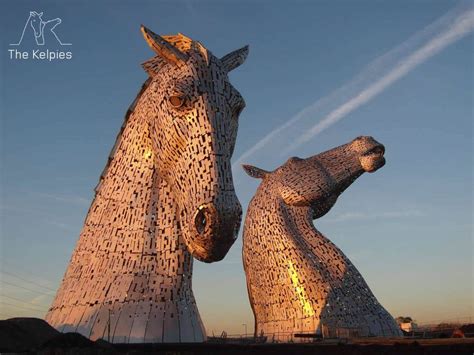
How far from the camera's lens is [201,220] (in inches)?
181

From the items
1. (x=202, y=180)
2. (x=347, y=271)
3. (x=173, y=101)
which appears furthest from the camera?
(x=347, y=271)

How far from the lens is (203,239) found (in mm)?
4516

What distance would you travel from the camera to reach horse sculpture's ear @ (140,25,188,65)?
521 centimetres

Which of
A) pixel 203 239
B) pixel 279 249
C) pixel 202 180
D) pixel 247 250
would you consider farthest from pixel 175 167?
pixel 247 250

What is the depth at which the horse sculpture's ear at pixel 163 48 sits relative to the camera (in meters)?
5.21

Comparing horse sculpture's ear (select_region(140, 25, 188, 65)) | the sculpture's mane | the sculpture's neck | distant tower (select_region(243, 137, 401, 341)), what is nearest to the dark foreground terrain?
the sculpture's neck

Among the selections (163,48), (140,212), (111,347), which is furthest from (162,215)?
(163,48)

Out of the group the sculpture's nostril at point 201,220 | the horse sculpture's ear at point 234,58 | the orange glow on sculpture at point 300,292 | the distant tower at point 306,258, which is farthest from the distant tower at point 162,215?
the orange glow on sculpture at point 300,292

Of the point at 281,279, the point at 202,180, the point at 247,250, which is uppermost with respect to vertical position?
the point at 247,250

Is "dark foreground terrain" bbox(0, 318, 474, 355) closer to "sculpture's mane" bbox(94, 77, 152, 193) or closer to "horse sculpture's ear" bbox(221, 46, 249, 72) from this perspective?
"sculpture's mane" bbox(94, 77, 152, 193)

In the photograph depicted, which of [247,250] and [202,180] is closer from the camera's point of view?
[202,180]

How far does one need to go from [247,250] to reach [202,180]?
11.5 meters

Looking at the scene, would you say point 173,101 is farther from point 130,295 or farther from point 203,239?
point 130,295

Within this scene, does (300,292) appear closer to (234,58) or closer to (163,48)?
(234,58)
